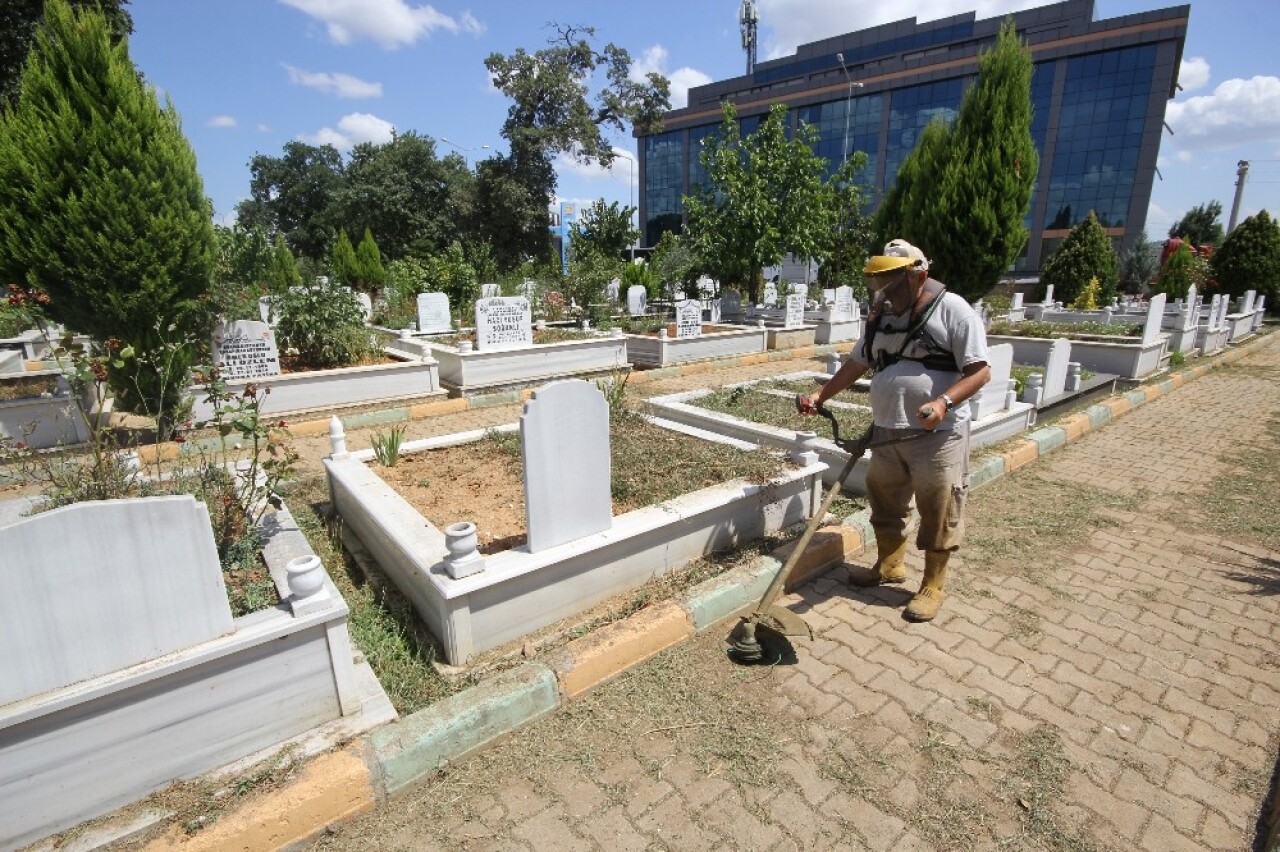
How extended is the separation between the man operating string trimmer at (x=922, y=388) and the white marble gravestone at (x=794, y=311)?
11759 mm

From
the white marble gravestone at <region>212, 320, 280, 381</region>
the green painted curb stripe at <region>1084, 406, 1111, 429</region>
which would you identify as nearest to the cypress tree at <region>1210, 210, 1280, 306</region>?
the green painted curb stripe at <region>1084, 406, 1111, 429</region>

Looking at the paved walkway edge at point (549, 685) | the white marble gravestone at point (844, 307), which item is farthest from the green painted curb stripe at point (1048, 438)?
the white marble gravestone at point (844, 307)

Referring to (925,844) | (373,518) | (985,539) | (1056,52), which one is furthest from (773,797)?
(1056,52)

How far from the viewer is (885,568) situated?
142 inches

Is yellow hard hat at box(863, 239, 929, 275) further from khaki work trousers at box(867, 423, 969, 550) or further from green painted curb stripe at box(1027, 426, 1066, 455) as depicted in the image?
green painted curb stripe at box(1027, 426, 1066, 455)

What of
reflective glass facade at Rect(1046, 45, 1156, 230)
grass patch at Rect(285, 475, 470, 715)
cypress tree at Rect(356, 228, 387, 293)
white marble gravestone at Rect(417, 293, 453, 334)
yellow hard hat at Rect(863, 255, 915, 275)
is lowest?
grass patch at Rect(285, 475, 470, 715)

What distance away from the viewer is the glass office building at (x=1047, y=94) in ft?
120

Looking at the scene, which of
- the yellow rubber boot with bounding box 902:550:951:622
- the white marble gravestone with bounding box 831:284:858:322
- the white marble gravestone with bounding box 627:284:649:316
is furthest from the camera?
the white marble gravestone with bounding box 831:284:858:322

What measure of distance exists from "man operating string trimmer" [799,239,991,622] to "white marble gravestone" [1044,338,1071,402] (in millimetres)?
5603

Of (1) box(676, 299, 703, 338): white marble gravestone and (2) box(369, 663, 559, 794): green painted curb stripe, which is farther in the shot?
(1) box(676, 299, 703, 338): white marble gravestone

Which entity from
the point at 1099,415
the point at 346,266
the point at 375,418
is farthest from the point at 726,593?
the point at 346,266

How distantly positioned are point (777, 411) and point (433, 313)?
29.0 ft

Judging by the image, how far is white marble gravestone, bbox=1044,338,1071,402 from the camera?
7.60 metres

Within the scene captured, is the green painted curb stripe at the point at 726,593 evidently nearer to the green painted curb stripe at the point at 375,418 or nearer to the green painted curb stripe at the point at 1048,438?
the green painted curb stripe at the point at 1048,438
